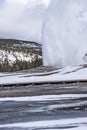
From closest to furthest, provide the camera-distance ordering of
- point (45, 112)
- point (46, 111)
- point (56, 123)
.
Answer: point (56, 123)
point (45, 112)
point (46, 111)

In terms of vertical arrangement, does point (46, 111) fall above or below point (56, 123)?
above

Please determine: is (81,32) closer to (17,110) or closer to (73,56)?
(73,56)

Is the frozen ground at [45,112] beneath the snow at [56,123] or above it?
above

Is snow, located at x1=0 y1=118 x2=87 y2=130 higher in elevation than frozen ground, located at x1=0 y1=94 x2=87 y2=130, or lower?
lower

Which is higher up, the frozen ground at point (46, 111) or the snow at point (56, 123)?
the frozen ground at point (46, 111)

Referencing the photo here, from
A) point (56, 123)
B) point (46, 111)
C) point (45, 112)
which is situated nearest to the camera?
point (56, 123)

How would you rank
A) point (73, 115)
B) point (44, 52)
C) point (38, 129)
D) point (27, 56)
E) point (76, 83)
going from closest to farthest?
point (38, 129)
point (73, 115)
point (76, 83)
point (44, 52)
point (27, 56)

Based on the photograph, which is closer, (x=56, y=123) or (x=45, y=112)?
(x=56, y=123)

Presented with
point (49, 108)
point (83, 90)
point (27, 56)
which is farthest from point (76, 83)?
point (27, 56)

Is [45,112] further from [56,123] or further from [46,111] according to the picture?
[56,123]

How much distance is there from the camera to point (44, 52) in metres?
74.6

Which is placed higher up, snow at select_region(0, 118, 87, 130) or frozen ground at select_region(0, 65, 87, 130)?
frozen ground at select_region(0, 65, 87, 130)

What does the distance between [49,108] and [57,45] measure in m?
52.7

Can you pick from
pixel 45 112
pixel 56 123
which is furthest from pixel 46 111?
pixel 56 123
